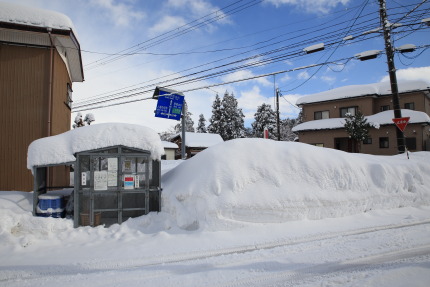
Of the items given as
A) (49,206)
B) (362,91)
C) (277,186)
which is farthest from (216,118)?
(49,206)

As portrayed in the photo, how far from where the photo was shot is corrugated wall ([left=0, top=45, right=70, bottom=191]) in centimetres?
954

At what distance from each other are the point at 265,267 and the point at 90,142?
18.4 ft

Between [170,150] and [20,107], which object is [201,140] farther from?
[20,107]

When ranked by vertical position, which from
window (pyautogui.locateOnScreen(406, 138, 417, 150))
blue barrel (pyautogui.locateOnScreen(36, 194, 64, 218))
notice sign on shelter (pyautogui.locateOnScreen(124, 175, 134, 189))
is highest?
window (pyautogui.locateOnScreen(406, 138, 417, 150))

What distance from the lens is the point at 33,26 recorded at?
30.9ft

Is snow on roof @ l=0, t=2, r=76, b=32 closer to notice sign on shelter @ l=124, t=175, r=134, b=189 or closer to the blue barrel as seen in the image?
the blue barrel

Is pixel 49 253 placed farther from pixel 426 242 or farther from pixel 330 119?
pixel 330 119

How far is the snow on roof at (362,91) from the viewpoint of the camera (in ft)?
70.3

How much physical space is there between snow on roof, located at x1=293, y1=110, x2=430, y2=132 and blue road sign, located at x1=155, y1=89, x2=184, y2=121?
46.9 feet

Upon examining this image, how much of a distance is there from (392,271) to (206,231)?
3807 millimetres

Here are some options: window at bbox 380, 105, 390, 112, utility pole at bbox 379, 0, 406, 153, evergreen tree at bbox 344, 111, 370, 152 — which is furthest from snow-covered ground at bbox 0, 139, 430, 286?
window at bbox 380, 105, 390, 112

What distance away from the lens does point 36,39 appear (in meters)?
9.98

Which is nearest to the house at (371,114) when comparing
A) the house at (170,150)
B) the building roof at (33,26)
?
the house at (170,150)

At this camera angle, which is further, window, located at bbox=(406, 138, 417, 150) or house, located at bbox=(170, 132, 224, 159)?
house, located at bbox=(170, 132, 224, 159)
